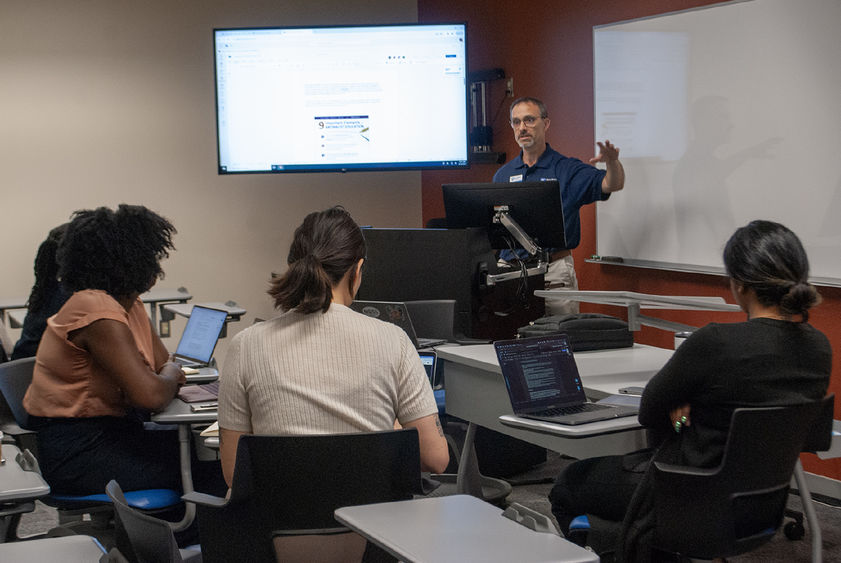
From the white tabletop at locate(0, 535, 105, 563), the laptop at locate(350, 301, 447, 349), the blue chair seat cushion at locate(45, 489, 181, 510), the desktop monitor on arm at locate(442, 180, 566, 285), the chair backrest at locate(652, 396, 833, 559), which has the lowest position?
the blue chair seat cushion at locate(45, 489, 181, 510)

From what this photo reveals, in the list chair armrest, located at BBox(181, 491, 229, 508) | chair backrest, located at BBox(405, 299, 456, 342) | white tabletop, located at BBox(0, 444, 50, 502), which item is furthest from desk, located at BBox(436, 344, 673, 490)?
white tabletop, located at BBox(0, 444, 50, 502)

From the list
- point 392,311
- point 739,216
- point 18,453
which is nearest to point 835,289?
point 739,216

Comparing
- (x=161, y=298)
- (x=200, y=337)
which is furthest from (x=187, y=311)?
(x=200, y=337)

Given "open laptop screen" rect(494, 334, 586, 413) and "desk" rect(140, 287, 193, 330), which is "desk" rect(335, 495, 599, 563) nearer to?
"open laptop screen" rect(494, 334, 586, 413)

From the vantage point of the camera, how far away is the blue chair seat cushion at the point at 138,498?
2748mm

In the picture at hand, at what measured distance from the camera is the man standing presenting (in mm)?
4691

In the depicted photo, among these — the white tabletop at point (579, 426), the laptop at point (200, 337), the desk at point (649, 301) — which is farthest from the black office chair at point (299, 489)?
the laptop at point (200, 337)

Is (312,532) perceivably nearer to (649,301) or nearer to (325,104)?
(649,301)

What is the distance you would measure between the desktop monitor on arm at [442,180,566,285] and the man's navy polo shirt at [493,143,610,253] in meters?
0.90

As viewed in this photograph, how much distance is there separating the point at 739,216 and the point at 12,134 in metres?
4.80

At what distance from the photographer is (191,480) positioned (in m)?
2.82

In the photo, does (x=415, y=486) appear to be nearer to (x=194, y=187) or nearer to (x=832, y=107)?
(x=832, y=107)

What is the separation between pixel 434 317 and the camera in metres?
3.89

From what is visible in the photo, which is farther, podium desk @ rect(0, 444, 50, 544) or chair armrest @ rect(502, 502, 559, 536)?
podium desk @ rect(0, 444, 50, 544)
